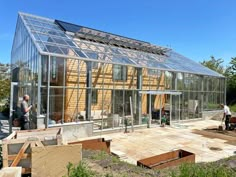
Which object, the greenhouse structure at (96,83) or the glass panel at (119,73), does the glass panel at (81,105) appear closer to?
the greenhouse structure at (96,83)

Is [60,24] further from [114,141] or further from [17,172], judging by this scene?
[17,172]

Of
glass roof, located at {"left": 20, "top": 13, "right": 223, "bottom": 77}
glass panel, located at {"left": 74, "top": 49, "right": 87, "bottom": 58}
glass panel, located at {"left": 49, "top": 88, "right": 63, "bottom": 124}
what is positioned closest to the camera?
glass panel, located at {"left": 49, "top": 88, "right": 63, "bottom": 124}

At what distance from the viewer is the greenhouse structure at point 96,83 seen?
10.3 meters

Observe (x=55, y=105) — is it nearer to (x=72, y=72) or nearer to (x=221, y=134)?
(x=72, y=72)

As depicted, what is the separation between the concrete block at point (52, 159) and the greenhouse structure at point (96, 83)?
18.0 ft

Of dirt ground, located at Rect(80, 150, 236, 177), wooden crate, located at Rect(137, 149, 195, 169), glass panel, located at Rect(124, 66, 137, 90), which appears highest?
glass panel, located at Rect(124, 66, 137, 90)

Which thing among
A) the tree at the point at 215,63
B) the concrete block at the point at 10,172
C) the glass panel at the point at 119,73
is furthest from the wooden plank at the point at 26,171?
the tree at the point at 215,63

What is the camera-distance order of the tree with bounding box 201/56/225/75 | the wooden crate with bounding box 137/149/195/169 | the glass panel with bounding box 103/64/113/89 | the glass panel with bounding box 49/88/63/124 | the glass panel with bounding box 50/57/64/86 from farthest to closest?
1. the tree with bounding box 201/56/225/75
2. the glass panel with bounding box 103/64/113/89
3. the glass panel with bounding box 50/57/64/86
4. the glass panel with bounding box 49/88/63/124
5. the wooden crate with bounding box 137/149/195/169

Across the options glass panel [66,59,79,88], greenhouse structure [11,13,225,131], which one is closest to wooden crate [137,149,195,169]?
greenhouse structure [11,13,225,131]

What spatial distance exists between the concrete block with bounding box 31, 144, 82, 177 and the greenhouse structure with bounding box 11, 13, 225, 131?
550 cm

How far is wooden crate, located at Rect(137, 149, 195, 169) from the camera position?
611 cm

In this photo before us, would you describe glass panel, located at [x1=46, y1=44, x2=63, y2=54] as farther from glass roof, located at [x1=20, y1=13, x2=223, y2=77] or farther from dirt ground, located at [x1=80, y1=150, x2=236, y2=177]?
dirt ground, located at [x1=80, y1=150, x2=236, y2=177]

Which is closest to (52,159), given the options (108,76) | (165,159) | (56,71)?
(165,159)

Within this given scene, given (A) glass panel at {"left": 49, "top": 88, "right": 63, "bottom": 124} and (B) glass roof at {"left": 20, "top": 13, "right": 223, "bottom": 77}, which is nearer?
(A) glass panel at {"left": 49, "top": 88, "right": 63, "bottom": 124}
